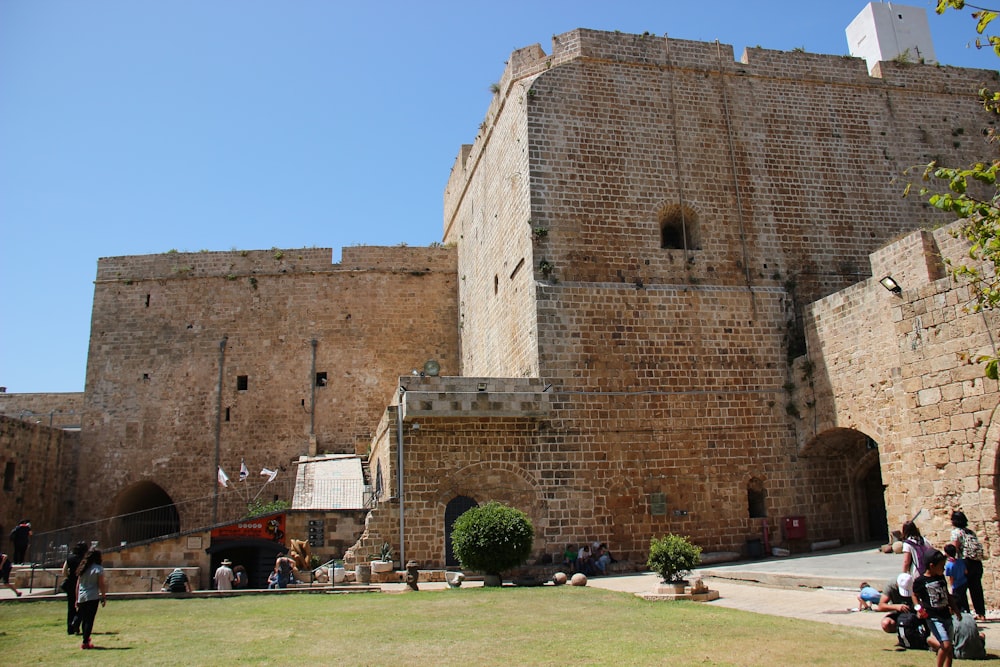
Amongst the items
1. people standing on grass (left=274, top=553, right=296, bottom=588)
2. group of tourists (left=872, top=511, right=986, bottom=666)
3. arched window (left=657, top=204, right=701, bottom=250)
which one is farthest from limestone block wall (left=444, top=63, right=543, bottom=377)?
group of tourists (left=872, top=511, right=986, bottom=666)

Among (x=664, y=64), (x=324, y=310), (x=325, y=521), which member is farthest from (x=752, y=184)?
(x=324, y=310)

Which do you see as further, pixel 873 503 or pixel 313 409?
pixel 313 409

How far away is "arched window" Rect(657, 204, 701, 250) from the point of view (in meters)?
16.1

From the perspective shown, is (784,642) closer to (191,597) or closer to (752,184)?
(191,597)

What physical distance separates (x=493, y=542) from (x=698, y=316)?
20.9ft

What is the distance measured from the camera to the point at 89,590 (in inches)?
306

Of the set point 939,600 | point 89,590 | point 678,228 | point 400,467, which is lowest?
point 939,600

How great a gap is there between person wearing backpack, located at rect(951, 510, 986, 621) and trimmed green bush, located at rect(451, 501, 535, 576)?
5.92 m

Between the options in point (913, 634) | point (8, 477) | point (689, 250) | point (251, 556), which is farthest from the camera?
point (8, 477)

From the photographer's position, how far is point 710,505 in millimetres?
14602

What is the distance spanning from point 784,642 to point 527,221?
396 inches

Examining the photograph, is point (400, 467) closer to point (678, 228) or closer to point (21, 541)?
point (678, 228)

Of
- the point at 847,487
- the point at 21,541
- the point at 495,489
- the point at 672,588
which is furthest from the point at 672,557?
the point at 21,541

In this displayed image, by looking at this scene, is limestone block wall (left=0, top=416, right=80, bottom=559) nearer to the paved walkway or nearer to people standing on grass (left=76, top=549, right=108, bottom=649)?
the paved walkway
